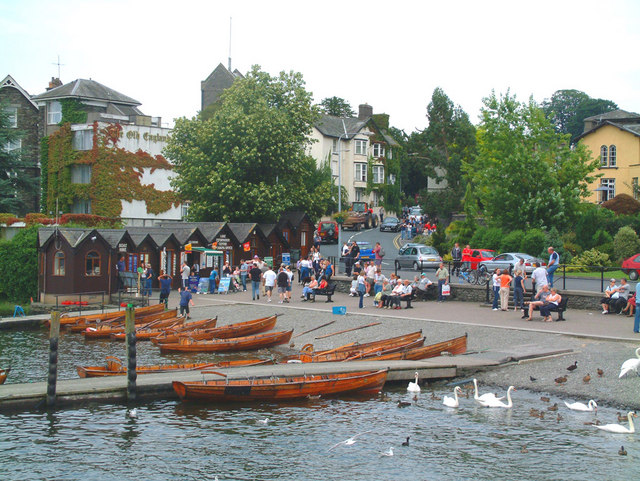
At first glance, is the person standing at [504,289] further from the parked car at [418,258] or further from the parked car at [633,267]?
the parked car at [418,258]

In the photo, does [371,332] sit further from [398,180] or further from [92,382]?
[398,180]

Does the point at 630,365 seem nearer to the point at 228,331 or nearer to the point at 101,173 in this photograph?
the point at 228,331

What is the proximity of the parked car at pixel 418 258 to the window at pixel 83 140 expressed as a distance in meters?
31.1

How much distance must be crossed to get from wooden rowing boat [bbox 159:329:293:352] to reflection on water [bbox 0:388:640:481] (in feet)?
28.2

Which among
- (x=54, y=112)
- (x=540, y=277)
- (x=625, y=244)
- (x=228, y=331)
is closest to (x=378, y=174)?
(x=54, y=112)

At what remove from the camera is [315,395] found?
22203mm

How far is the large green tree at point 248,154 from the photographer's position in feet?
182

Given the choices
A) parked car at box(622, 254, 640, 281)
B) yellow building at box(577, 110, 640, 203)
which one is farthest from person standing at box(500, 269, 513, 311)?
yellow building at box(577, 110, 640, 203)

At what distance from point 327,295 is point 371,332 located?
8.79 metres

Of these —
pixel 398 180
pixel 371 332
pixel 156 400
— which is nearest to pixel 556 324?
pixel 371 332

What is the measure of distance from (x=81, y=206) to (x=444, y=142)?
1761 inches

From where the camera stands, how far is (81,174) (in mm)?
66875

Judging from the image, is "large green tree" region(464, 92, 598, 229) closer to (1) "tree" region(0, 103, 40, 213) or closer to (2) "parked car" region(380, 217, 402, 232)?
(2) "parked car" region(380, 217, 402, 232)

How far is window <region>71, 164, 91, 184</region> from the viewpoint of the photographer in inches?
2616
